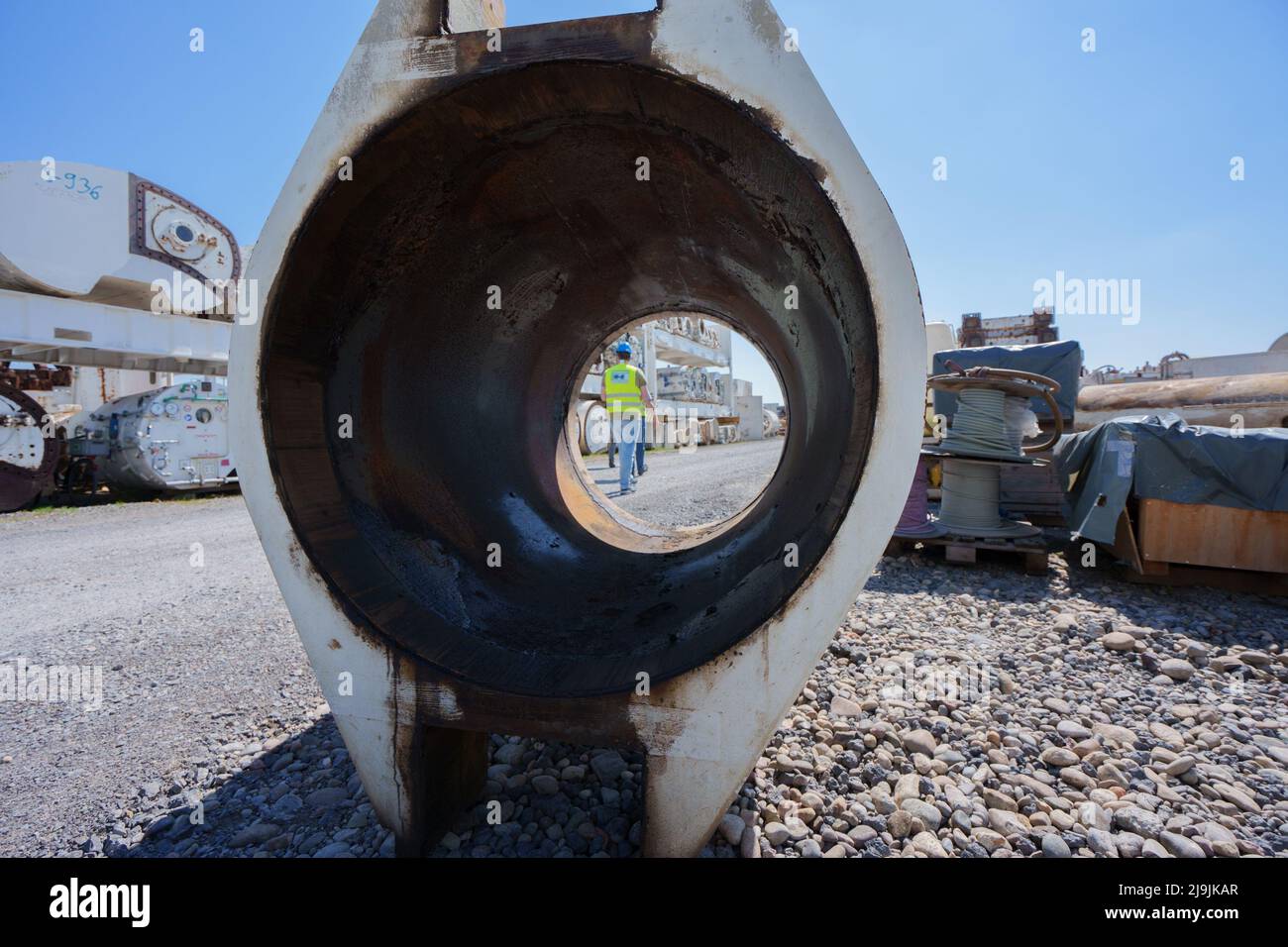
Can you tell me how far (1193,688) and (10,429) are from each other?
11507 mm

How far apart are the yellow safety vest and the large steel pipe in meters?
5.59

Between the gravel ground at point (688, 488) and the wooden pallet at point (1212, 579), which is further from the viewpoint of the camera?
the gravel ground at point (688, 488)

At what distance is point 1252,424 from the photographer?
23.3ft

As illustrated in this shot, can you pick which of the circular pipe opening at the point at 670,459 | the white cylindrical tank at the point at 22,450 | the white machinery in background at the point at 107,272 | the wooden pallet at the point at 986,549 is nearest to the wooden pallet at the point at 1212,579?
the wooden pallet at the point at 986,549

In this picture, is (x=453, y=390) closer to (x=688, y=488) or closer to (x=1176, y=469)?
(x=1176, y=469)

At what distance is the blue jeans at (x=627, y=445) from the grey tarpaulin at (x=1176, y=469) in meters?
4.86

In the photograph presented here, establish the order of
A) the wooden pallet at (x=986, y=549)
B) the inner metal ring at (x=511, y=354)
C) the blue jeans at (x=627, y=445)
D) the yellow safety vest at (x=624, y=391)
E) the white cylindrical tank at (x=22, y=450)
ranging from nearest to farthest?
the inner metal ring at (x=511, y=354) → the wooden pallet at (x=986, y=549) → the white cylindrical tank at (x=22, y=450) → the yellow safety vest at (x=624, y=391) → the blue jeans at (x=627, y=445)

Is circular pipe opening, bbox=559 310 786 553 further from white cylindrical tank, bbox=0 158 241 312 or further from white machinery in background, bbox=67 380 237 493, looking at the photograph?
white cylindrical tank, bbox=0 158 241 312

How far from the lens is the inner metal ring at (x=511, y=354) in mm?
1397

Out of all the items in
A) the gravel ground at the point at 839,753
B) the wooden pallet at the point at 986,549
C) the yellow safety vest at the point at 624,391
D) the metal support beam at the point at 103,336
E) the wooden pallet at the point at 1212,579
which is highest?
the metal support beam at the point at 103,336

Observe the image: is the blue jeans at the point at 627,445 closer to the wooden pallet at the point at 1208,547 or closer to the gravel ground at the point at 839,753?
the gravel ground at the point at 839,753

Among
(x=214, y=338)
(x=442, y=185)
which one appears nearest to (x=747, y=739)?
(x=442, y=185)

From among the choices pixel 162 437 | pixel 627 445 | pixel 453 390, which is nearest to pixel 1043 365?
pixel 627 445
